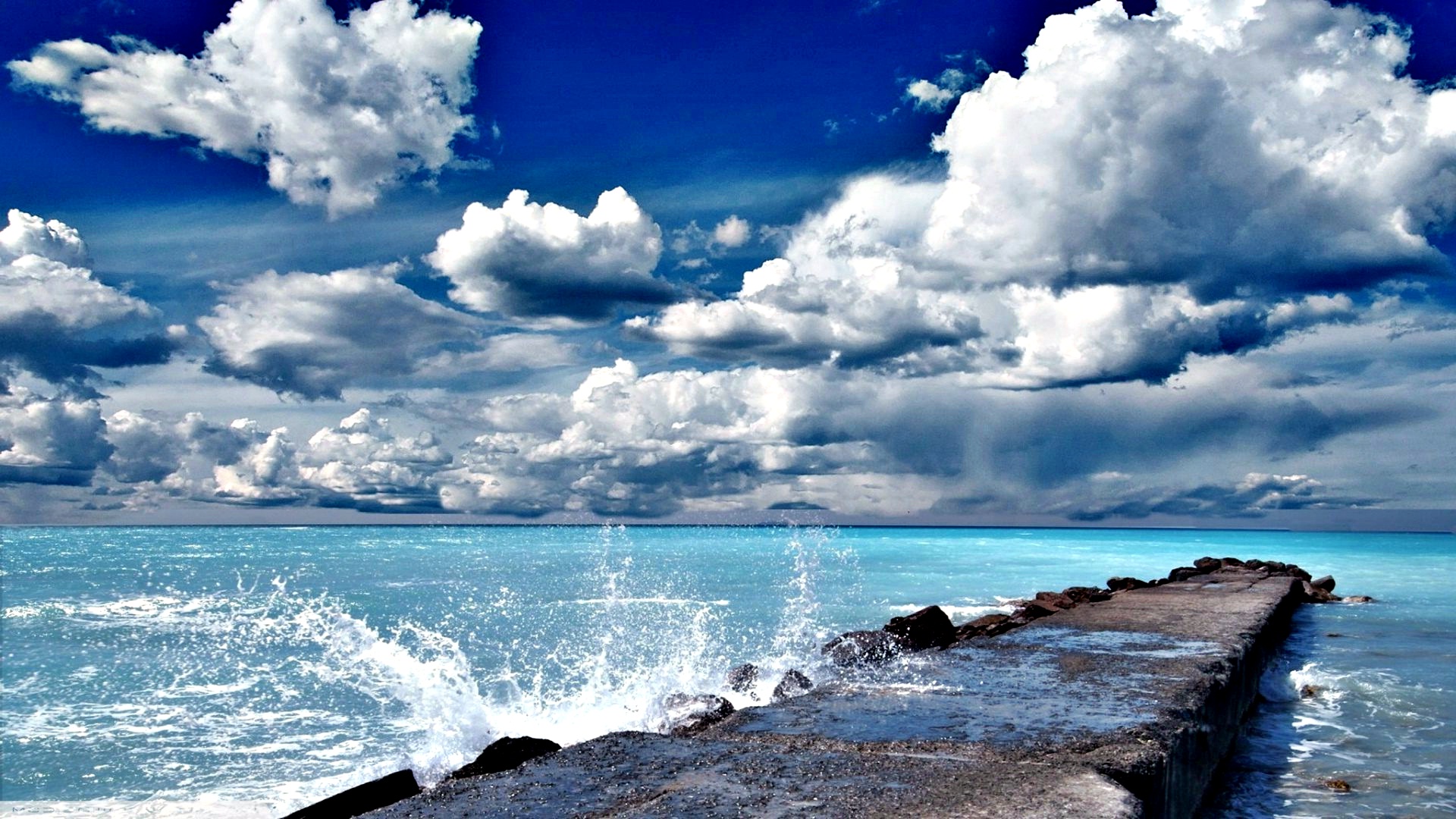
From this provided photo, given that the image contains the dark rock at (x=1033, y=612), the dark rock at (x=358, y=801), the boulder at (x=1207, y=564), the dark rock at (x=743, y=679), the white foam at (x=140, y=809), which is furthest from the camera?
the boulder at (x=1207, y=564)

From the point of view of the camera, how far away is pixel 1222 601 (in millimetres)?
11062

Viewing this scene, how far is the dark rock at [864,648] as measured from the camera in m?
7.08

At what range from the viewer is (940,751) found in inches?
146

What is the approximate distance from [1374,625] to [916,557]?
41.9 meters

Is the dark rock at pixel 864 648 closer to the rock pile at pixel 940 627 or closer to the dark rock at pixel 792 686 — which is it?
the rock pile at pixel 940 627

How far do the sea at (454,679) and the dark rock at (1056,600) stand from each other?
2.92 meters

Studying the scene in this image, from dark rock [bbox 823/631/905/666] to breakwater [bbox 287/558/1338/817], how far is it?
0.33 feet

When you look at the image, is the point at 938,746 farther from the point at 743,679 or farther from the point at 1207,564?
the point at 1207,564

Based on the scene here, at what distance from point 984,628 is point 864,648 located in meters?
3.88

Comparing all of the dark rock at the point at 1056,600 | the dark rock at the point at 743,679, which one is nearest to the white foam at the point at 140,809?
the dark rock at the point at 743,679

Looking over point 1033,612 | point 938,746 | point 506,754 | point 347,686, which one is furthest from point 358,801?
point 1033,612

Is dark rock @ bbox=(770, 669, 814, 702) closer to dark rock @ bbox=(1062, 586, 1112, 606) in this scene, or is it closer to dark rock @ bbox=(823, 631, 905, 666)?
dark rock @ bbox=(823, 631, 905, 666)

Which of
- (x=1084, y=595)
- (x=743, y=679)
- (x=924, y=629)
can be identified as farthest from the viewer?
(x=1084, y=595)

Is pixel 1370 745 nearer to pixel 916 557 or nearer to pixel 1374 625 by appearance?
pixel 1374 625
